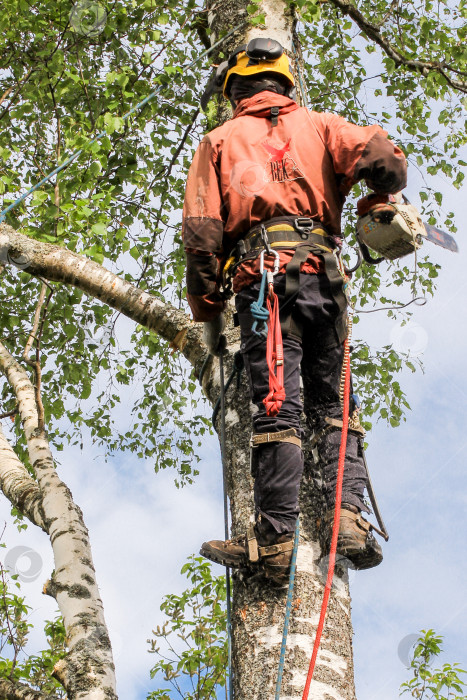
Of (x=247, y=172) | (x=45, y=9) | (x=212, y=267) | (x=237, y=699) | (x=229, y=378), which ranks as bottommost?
(x=237, y=699)

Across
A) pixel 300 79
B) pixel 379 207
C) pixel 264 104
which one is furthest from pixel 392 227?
pixel 300 79

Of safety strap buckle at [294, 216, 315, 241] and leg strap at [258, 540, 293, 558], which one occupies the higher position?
safety strap buckle at [294, 216, 315, 241]

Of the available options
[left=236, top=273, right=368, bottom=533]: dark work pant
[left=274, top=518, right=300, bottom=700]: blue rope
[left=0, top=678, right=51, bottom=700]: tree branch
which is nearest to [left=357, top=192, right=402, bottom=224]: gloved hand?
[left=236, top=273, right=368, bottom=533]: dark work pant

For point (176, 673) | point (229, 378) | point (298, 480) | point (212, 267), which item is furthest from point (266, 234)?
point (176, 673)

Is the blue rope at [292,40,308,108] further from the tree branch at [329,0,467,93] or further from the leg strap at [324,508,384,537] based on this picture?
the leg strap at [324,508,384,537]

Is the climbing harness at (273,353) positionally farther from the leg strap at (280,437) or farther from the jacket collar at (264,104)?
the jacket collar at (264,104)

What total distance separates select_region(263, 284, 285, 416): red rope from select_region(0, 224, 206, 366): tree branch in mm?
975

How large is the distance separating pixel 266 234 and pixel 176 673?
4.89 metres

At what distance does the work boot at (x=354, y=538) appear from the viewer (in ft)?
8.68

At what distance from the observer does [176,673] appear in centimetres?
663

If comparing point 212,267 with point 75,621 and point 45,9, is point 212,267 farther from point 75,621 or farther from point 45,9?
point 45,9

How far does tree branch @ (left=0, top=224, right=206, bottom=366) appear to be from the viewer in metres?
3.82

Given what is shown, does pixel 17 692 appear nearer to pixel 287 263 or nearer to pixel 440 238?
pixel 287 263

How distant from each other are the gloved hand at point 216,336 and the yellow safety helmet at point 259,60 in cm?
107
